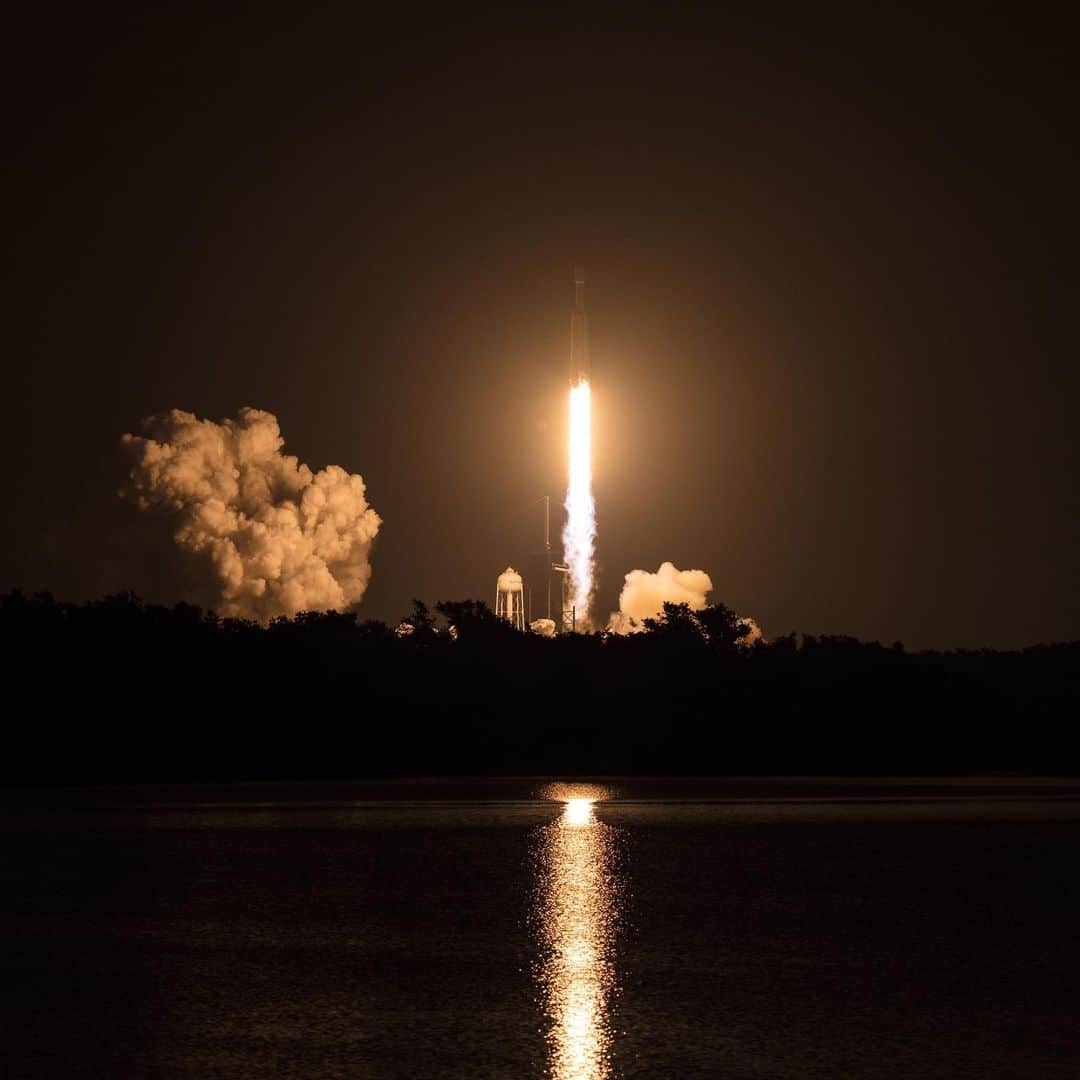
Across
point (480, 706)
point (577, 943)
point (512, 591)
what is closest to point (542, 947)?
point (577, 943)

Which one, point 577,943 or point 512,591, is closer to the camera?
point 577,943

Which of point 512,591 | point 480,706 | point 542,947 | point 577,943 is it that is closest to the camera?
point 542,947

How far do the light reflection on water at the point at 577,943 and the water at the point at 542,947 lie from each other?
0.03 meters

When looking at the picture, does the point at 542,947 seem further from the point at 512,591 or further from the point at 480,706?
the point at 512,591

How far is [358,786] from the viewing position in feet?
91.1

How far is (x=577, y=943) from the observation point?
444 inches

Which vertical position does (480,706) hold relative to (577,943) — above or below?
above

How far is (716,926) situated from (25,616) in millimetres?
29396

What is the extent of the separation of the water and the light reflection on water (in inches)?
1.3

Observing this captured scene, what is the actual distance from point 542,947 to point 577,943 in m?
0.27

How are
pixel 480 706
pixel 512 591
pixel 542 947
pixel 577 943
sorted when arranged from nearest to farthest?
1. pixel 542 947
2. pixel 577 943
3. pixel 480 706
4. pixel 512 591

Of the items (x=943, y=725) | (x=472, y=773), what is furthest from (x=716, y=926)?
(x=943, y=725)

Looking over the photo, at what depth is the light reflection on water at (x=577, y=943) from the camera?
8148 mm

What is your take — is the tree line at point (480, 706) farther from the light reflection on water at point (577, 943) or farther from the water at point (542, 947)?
the light reflection on water at point (577, 943)
